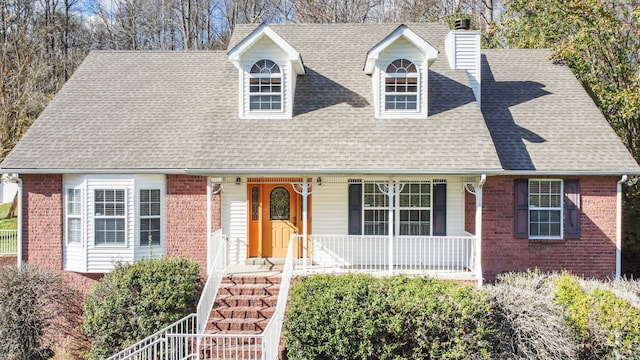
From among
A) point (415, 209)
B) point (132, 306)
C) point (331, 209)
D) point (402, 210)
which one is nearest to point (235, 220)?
point (331, 209)

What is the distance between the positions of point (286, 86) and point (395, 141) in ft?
11.1

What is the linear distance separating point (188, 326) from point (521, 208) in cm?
878

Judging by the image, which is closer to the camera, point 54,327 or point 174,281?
point 174,281

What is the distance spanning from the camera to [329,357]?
8.61 metres

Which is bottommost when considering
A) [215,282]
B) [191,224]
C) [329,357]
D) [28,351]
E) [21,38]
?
[28,351]

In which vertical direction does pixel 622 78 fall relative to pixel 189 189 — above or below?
above

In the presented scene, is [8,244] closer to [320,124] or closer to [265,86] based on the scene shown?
[265,86]

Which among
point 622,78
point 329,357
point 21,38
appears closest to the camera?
point 329,357

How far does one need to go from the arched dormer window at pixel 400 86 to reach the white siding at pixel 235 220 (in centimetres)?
468

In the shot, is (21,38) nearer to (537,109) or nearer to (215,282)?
(215,282)

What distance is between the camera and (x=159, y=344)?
10.5m

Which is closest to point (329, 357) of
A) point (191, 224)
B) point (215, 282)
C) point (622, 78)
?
point (215, 282)

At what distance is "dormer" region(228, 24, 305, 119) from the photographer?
1313cm

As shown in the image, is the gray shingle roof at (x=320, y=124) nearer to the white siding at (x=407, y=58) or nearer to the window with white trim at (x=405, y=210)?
the white siding at (x=407, y=58)
